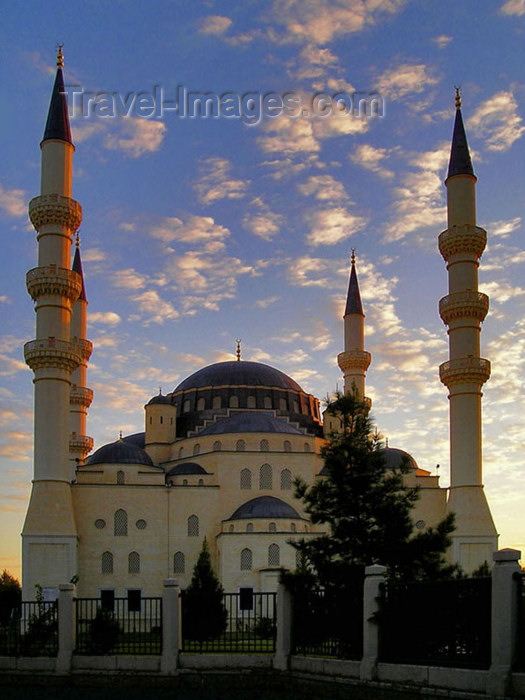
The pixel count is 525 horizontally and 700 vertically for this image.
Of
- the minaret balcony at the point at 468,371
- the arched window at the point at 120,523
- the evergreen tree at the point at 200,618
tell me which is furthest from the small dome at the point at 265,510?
the evergreen tree at the point at 200,618

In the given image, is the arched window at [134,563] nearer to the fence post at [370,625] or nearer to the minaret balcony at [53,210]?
the minaret balcony at [53,210]

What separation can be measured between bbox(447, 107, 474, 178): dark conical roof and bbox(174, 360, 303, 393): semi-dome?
1626 cm

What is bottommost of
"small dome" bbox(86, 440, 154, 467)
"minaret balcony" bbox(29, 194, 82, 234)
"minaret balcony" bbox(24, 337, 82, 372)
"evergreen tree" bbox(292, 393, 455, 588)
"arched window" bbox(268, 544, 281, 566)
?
"arched window" bbox(268, 544, 281, 566)

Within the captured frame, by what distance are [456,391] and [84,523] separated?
1478cm

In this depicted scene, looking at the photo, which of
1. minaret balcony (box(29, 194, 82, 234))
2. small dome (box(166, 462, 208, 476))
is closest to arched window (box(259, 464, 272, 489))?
small dome (box(166, 462, 208, 476))

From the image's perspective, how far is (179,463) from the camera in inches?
1681

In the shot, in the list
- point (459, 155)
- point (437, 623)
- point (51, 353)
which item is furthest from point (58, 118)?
point (437, 623)

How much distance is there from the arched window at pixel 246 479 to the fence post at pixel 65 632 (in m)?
22.7

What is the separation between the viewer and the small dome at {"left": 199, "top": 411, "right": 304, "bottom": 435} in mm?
42000

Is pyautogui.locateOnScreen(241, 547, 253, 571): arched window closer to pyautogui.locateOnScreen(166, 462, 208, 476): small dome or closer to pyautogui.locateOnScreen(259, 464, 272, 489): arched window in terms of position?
pyautogui.locateOnScreen(259, 464, 272, 489): arched window

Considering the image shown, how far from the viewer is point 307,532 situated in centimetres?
3712

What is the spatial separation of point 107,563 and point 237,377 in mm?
13467

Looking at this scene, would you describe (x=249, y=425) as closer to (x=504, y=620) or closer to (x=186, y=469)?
(x=186, y=469)

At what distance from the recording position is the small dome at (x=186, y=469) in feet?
133
